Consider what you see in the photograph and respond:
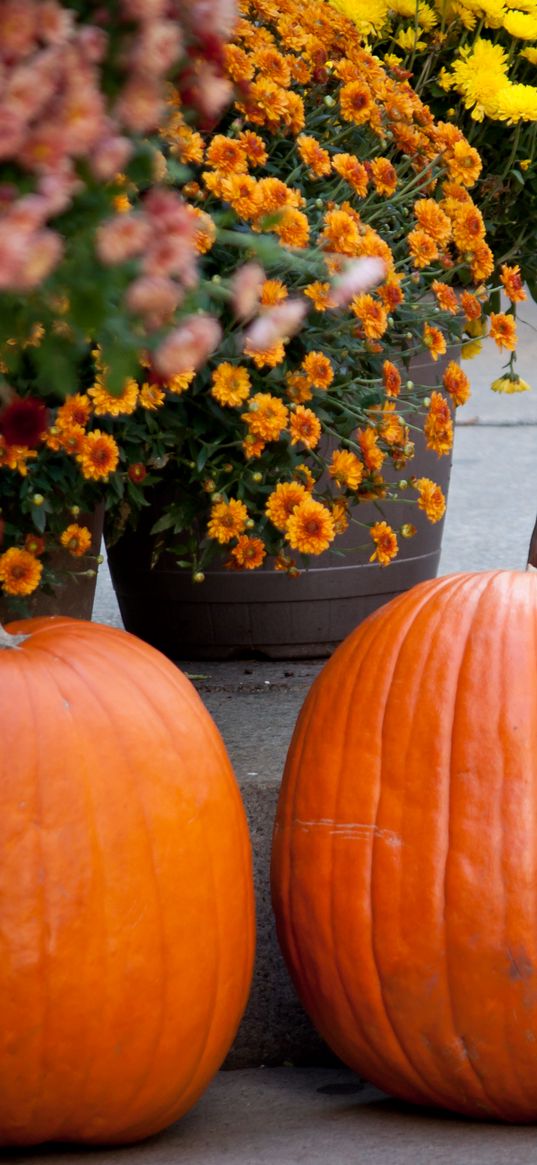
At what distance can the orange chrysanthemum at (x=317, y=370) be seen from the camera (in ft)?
6.07

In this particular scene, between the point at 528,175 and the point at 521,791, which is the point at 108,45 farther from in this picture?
the point at 528,175

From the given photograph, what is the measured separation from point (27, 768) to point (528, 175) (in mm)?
1505

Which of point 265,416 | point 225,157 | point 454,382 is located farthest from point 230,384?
point 454,382

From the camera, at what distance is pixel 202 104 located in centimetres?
68

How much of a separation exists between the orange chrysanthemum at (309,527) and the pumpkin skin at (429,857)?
0.69 feet

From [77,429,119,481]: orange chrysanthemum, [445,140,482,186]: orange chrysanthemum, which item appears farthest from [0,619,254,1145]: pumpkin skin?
[445,140,482,186]: orange chrysanthemum

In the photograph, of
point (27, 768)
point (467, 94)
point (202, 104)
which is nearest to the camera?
point (202, 104)

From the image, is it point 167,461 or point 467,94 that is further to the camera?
point 467,94

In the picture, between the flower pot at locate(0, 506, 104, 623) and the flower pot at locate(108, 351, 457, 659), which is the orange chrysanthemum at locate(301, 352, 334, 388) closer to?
the flower pot at locate(0, 506, 104, 623)

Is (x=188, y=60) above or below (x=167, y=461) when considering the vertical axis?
above

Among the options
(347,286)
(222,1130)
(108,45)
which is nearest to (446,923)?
(222,1130)

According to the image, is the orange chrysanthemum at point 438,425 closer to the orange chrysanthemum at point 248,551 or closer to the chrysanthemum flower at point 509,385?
the orange chrysanthemum at point 248,551

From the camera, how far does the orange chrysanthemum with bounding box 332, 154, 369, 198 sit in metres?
1.99

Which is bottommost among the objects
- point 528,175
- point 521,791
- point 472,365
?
point 472,365
